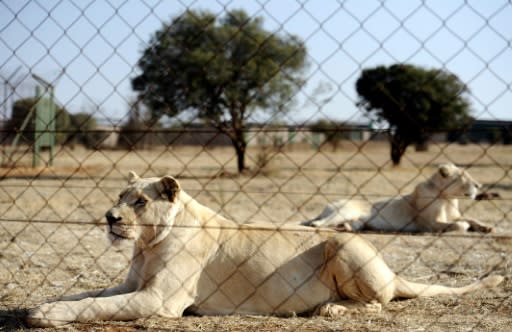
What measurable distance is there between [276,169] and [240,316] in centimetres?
1207

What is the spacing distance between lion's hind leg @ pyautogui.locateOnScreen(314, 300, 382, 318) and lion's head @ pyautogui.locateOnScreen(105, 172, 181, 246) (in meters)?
1.07

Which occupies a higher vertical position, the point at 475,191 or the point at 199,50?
the point at 199,50

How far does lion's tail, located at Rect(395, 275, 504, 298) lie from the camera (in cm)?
407

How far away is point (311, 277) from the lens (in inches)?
154

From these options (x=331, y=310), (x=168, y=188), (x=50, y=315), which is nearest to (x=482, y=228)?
(x=331, y=310)

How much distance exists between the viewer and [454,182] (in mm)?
8664

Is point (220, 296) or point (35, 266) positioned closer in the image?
point (220, 296)

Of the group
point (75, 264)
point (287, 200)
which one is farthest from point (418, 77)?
point (75, 264)

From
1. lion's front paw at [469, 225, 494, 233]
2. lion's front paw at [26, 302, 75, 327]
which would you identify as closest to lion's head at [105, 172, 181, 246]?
lion's front paw at [26, 302, 75, 327]

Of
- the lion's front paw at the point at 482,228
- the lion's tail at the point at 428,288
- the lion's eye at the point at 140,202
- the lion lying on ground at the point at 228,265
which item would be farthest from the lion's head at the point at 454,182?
the lion's eye at the point at 140,202

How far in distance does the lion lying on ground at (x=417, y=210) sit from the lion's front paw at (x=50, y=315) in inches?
204

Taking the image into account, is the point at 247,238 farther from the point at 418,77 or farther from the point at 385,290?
the point at 418,77

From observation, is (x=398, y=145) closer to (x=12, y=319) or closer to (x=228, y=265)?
(x=228, y=265)

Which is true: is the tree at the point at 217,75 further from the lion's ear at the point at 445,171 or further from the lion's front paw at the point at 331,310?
the lion's front paw at the point at 331,310
